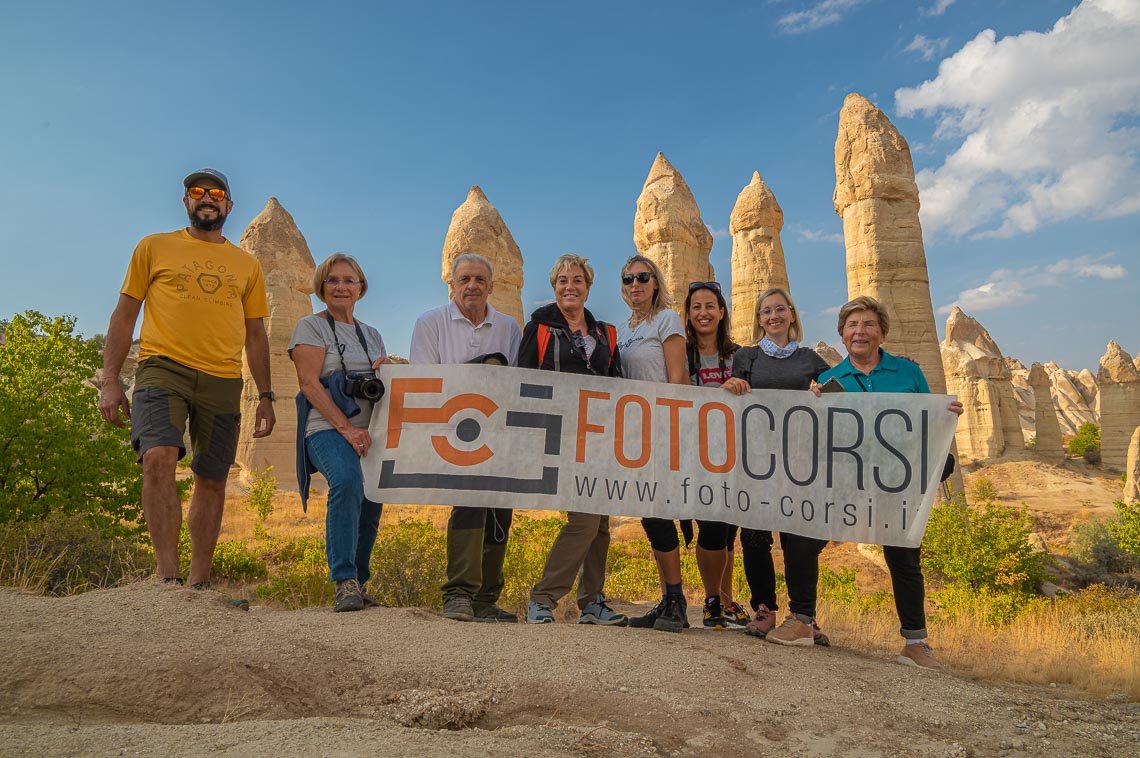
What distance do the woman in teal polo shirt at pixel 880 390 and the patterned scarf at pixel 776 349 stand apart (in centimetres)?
27

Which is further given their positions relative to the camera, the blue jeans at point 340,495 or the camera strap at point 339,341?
the camera strap at point 339,341

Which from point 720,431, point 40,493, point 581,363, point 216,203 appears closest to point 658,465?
point 720,431

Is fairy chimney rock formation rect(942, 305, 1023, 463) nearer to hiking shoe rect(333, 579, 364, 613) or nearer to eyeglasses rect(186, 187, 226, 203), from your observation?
hiking shoe rect(333, 579, 364, 613)

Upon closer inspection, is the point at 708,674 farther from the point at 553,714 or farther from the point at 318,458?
the point at 318,458

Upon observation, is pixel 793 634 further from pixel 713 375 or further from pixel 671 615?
pixel 713 375

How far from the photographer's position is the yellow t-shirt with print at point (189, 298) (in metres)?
4.30

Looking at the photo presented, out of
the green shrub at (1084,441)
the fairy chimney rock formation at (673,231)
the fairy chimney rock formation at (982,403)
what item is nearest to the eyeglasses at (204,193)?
the fairy chimney rock formation at (673,231)

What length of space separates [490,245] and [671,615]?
A: 18323 mm

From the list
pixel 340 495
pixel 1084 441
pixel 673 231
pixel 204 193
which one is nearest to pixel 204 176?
pixel 204 193

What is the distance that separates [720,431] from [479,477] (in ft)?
5.42

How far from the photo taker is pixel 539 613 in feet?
14.6

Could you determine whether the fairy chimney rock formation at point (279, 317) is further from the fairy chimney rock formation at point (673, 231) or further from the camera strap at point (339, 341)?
the camera strap at point (339, 341)

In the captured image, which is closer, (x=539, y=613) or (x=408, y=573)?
(x=539, y=613)

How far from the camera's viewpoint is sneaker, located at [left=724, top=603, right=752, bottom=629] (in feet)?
15.7
